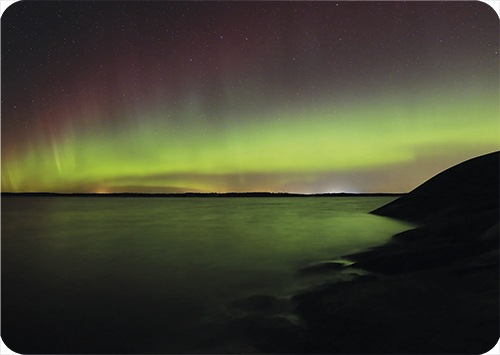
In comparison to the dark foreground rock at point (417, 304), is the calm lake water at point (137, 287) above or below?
below

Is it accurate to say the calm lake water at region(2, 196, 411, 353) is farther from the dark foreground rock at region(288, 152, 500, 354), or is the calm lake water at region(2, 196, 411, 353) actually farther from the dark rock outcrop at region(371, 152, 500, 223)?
the dark rock outcrop at region(371, 152, 500, 223)

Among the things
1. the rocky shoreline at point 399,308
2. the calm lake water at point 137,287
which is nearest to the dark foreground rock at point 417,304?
the rocky shoreline at point 399,308

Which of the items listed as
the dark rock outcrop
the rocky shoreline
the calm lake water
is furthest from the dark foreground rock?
the dark rock outcrop

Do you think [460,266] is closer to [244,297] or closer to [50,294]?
[244,297]

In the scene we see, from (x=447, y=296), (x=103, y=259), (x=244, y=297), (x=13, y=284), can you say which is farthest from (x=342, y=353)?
(x=103, y=259)

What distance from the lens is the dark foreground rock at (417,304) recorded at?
3799mm

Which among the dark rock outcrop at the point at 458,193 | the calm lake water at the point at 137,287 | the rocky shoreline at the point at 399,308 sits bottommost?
the calm lake water at the point at 137,287

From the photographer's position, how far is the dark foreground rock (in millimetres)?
3799

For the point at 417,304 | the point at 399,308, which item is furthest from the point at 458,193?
the point at 399,308

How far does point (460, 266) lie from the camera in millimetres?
5988

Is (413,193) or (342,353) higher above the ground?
(413,193)

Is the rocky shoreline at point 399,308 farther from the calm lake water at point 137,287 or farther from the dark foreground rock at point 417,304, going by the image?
the calm lake water at point 137,287

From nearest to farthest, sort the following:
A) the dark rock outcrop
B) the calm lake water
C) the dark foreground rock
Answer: the dark foreground rock, the calm lake water, the dark rock outcrop

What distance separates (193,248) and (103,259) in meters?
3.50
